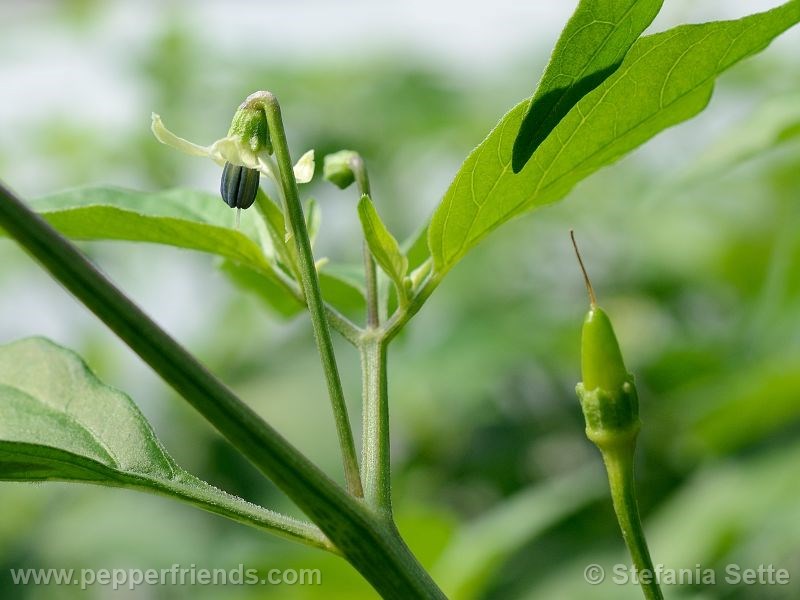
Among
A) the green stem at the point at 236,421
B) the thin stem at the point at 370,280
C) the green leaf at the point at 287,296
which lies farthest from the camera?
the green leaf at the point at 287,296

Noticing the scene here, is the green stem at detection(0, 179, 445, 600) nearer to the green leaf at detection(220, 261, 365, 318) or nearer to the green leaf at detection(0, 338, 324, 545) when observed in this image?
the green leaf at detection(0, 338, 324, 545)

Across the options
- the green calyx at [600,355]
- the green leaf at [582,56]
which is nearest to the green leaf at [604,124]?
the green leaf at [582,56]

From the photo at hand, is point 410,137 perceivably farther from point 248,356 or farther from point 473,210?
point 473,210

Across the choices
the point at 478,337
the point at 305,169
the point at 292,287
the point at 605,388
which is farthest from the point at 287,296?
the point at 478,337

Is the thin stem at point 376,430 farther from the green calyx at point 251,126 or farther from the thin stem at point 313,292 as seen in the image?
the green calyx at point 251,126

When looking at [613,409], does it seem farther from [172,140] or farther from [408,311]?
[172,140]
